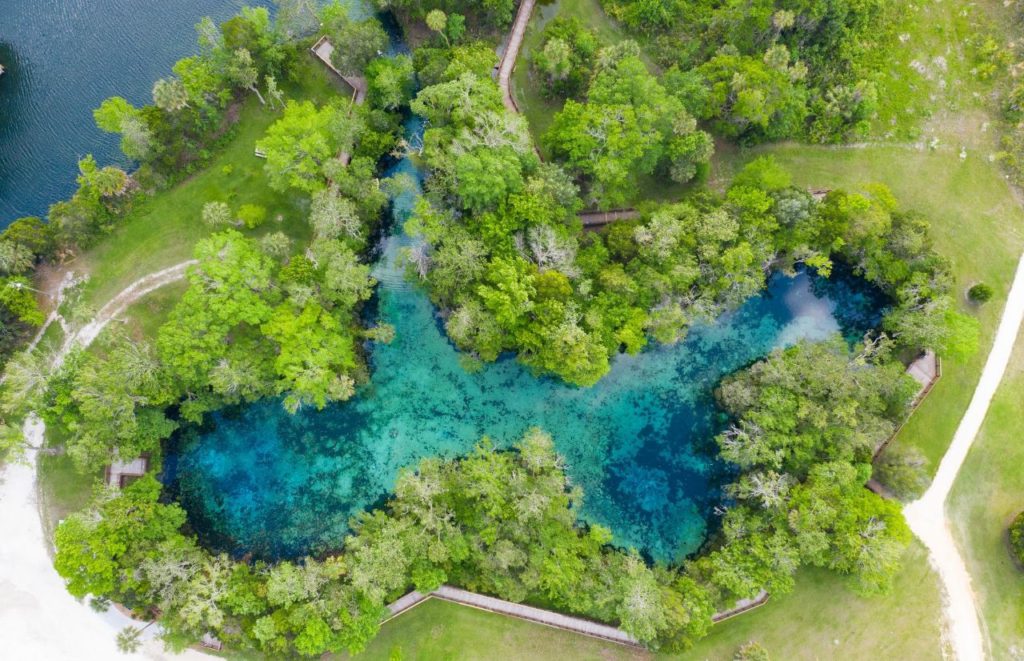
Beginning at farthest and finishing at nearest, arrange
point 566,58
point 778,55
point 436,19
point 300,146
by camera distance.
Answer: point 566,58
point 436,19
point 778,55
point 300,146

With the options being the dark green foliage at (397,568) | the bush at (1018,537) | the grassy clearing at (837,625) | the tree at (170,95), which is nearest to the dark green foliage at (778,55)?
the dark green foliage at (397,568)

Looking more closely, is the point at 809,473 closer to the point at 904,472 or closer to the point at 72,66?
the point at 904,472

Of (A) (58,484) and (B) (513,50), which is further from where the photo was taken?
(B) (513,50)

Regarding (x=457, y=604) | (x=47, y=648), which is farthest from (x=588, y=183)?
(x=47, y=648)

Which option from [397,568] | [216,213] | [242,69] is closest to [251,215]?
[216,213]

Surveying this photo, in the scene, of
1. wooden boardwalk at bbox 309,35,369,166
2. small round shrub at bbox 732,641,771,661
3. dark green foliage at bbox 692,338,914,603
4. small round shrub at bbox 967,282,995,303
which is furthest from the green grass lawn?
wooden boardwalk at bbox 309,35,369,166

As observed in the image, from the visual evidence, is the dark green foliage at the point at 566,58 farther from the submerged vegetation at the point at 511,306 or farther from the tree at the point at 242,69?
the tree at the point at 242,69

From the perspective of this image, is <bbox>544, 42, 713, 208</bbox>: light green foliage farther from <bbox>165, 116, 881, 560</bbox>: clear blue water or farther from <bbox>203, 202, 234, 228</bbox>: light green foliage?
<bbox>203, 202, 234, 228</bbox>: light green foliage
